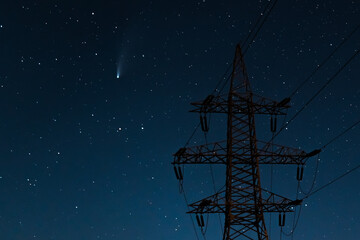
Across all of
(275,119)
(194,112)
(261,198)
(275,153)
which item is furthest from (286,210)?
(194,112)

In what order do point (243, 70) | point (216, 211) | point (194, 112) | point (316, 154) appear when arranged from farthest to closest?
point (243, 70), point (194, 112), point (216, 211), point (316, 154)

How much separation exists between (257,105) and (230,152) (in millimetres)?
2725

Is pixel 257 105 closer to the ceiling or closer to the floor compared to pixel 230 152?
closer to the ceiling

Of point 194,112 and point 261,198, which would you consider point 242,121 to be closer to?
point 194,112

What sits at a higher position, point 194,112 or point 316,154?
point 194,112

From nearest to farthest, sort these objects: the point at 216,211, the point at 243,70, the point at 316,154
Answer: the point at 316,154, the point at 216,211, the point at 243,70

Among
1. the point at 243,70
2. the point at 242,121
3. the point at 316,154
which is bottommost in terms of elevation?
the point at 316,154

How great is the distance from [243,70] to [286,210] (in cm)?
700

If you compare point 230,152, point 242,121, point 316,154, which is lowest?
point 316,154

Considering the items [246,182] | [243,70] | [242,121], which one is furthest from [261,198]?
[243,70]

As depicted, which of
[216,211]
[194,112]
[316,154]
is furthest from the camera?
[194,112]

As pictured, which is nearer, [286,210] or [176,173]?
[286,210]

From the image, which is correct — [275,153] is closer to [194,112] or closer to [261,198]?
[261,198]

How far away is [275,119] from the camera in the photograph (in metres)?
21.3
